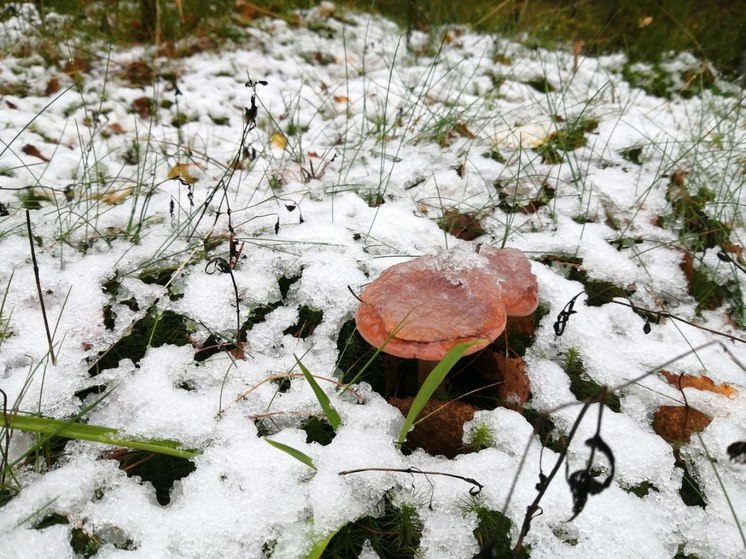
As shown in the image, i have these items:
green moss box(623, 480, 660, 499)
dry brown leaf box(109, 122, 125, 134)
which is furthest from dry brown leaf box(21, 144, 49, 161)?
green moss box(623, 480, 660, 499)

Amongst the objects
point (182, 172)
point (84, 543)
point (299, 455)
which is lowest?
point (84, 543)

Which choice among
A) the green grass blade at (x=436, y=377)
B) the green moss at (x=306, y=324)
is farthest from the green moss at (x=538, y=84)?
the green grass blade at (x=436, y=377)

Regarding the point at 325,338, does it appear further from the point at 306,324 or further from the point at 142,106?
the point at 142,106

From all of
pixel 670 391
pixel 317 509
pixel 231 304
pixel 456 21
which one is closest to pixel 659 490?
pixel 670 391

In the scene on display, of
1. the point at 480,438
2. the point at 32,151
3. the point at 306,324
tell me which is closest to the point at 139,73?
the point at 32,151

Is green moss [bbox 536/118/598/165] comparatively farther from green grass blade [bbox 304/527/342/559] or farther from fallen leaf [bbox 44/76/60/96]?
fallen leaf [bbox 44/76/60/96]

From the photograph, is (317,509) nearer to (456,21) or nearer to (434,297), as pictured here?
(434,297)
